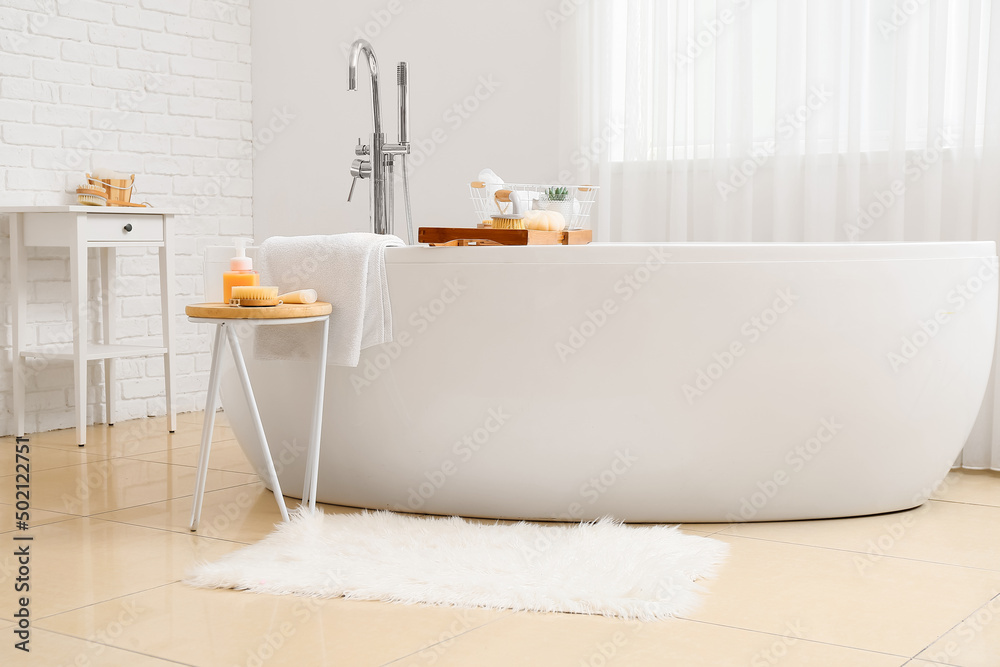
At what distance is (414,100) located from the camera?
3.99 meters

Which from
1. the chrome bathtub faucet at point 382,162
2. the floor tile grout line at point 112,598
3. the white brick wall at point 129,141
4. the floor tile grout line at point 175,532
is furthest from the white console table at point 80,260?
the floor tile grout line at point 112,598

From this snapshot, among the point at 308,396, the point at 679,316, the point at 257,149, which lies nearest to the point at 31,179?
the point at 257,149

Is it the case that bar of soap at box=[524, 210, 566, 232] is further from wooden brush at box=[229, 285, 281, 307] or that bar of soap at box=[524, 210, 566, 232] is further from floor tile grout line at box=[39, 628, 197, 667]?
floor tile grout line at box=[39, 628, 197, 667]

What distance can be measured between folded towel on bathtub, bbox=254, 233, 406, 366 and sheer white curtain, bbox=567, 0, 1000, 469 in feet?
4.15

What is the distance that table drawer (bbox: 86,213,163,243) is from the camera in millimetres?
3422

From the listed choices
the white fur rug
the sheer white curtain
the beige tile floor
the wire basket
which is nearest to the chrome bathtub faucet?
the wire basket

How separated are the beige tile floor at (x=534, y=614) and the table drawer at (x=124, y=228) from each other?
118 centimetres

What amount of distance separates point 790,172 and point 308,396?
161 centimetres

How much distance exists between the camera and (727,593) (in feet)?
6.13

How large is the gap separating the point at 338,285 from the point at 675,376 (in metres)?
0.77

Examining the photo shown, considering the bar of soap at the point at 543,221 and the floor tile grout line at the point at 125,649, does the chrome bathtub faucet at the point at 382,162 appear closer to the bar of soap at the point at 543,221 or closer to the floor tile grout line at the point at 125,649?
the bar of soap at the point at 543,221

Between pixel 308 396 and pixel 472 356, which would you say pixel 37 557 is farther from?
pixel 472 356

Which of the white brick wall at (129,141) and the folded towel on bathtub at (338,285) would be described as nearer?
the folded towel on bathtub at (338,285)

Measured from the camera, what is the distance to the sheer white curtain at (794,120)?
9.55ft
